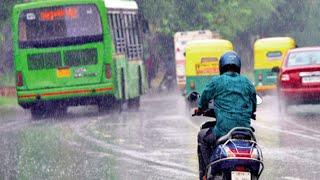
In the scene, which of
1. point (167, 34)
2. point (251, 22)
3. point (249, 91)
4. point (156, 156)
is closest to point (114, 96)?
point (156, 156)

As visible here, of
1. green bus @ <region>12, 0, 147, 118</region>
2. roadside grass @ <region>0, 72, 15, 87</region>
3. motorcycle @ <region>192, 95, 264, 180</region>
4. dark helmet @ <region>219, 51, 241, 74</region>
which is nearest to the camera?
motorcycle @ <region>192, 95, 264, 180</region>

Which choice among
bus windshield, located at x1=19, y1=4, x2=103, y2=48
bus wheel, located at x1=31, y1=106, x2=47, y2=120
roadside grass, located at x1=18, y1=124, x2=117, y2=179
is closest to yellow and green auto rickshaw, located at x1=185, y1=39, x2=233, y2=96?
bus windshield, located at x1=19, y1=4, x2=103, y2=48

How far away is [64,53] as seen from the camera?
28.6 meters

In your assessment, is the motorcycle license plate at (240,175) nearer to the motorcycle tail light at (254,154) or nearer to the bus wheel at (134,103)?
the motorcycle tail light at (254,154)

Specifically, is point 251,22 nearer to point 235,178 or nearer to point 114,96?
point 114,96

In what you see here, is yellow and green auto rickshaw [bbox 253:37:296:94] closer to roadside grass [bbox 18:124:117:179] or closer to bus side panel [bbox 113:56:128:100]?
bus side panel [bbox 113:56:128:100]

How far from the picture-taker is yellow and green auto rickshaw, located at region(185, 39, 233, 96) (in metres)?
31.9

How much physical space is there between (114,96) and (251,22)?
3599 cm

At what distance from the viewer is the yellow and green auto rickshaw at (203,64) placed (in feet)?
105

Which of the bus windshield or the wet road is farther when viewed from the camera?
the bus windshield

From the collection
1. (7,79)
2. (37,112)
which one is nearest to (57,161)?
(37,112)

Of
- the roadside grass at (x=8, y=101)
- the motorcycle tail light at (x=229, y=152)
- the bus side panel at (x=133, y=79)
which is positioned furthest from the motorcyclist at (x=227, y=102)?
the roadside grass at (x=8, y=101)

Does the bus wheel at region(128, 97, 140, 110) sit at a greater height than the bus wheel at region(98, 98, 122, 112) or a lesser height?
lesser

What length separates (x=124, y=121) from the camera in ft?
84.7
